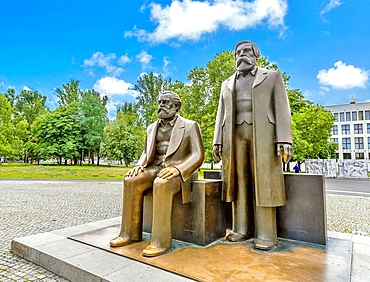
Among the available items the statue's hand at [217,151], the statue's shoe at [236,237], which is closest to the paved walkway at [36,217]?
the statue's shoe at [236,237]

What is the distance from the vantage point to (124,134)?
125ft

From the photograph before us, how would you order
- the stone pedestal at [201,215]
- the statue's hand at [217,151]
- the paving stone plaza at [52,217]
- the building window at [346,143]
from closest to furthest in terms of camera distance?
1. the paving stone plaza at [52,217]
2. the stone pedestal at [201,215]
3. the statue's hand at [217,151]
4. the building window at [346,143]

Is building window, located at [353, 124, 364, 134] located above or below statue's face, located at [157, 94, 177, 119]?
above

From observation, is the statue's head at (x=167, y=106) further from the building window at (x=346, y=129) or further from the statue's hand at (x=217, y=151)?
the building window at (x=346, y=129)

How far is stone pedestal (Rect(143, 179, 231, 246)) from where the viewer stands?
3.46 meters

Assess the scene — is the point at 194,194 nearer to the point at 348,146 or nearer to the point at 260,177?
the point at 260,177

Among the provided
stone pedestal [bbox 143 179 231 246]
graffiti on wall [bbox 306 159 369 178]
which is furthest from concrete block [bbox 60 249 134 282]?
graffiti on wall [bbox 306 159 369 178]

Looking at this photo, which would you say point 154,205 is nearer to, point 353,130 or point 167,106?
point 167,106

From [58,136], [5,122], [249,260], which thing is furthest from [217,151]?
[58,136]

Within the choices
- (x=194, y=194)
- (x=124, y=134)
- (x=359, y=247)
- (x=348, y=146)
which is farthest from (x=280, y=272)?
(x=348, y=146)

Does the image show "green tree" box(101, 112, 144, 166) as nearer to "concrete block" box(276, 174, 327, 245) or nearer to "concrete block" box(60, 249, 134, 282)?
"concrete block" box(276, 174, 327, 245)

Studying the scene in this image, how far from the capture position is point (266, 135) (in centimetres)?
344

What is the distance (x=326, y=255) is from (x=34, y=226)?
18.1 feet

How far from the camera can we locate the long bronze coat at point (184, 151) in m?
3.49
